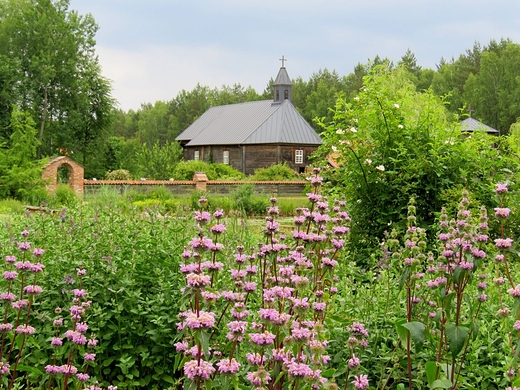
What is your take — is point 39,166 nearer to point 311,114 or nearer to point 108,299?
point 108,299

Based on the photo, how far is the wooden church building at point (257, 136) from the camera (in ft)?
124

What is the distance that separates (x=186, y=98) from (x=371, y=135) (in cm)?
7323

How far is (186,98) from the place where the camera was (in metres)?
78.6

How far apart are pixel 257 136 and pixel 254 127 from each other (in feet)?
5.05

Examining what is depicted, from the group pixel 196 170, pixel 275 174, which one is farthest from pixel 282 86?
pixel 196 170

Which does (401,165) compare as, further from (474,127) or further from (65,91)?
(65,91)

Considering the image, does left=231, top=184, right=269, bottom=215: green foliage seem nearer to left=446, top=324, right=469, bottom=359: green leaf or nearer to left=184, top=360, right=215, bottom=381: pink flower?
left=446, top=324, right=469, bottom=359: green leaf

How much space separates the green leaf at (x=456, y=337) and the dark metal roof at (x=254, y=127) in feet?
115

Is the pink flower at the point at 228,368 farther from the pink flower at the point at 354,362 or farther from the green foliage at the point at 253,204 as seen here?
the green foliage at the point at 253,204

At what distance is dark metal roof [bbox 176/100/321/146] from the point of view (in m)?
38.2

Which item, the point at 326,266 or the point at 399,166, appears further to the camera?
the point at 399,166

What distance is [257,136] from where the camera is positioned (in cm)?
3847

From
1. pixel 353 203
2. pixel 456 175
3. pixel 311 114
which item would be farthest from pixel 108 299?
pixel 311 114

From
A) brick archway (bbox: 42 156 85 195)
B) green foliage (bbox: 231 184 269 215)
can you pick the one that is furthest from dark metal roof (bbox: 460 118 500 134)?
brick archway (bbox: 42 156 85 195)
